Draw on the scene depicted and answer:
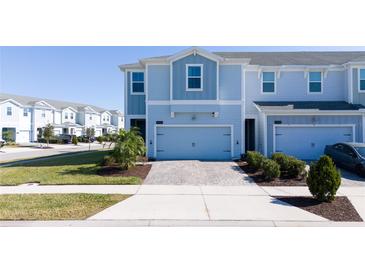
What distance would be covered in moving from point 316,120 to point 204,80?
7.46 m

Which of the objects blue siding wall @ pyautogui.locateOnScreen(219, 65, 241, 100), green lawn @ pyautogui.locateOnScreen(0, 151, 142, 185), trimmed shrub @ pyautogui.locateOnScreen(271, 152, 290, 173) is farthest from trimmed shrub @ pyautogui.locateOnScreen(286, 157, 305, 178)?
green lawn @ pyautogui.locateOnScreen(0, 151, 142, 185)

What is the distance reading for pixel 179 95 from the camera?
14.8 m

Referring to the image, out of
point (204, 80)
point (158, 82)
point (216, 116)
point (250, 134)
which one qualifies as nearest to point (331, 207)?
point (216, 116)

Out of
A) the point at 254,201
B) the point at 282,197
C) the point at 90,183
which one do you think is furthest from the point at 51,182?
the point at 282,197

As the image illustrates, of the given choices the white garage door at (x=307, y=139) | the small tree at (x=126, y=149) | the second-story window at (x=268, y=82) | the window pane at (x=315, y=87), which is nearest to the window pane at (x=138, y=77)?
the small tree at (x=126, y=149)

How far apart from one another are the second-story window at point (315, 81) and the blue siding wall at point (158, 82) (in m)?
10.3

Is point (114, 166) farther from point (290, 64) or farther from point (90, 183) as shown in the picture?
point (290, 64)

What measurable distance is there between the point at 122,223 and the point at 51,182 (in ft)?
19.3

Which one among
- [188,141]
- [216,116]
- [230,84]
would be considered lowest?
[188,141]

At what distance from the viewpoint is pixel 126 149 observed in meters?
11.6

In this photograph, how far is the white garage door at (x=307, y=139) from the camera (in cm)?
1500

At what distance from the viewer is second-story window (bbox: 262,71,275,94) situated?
1712 cm

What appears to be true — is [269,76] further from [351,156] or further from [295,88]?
[351,156]

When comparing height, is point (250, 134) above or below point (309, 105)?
below
